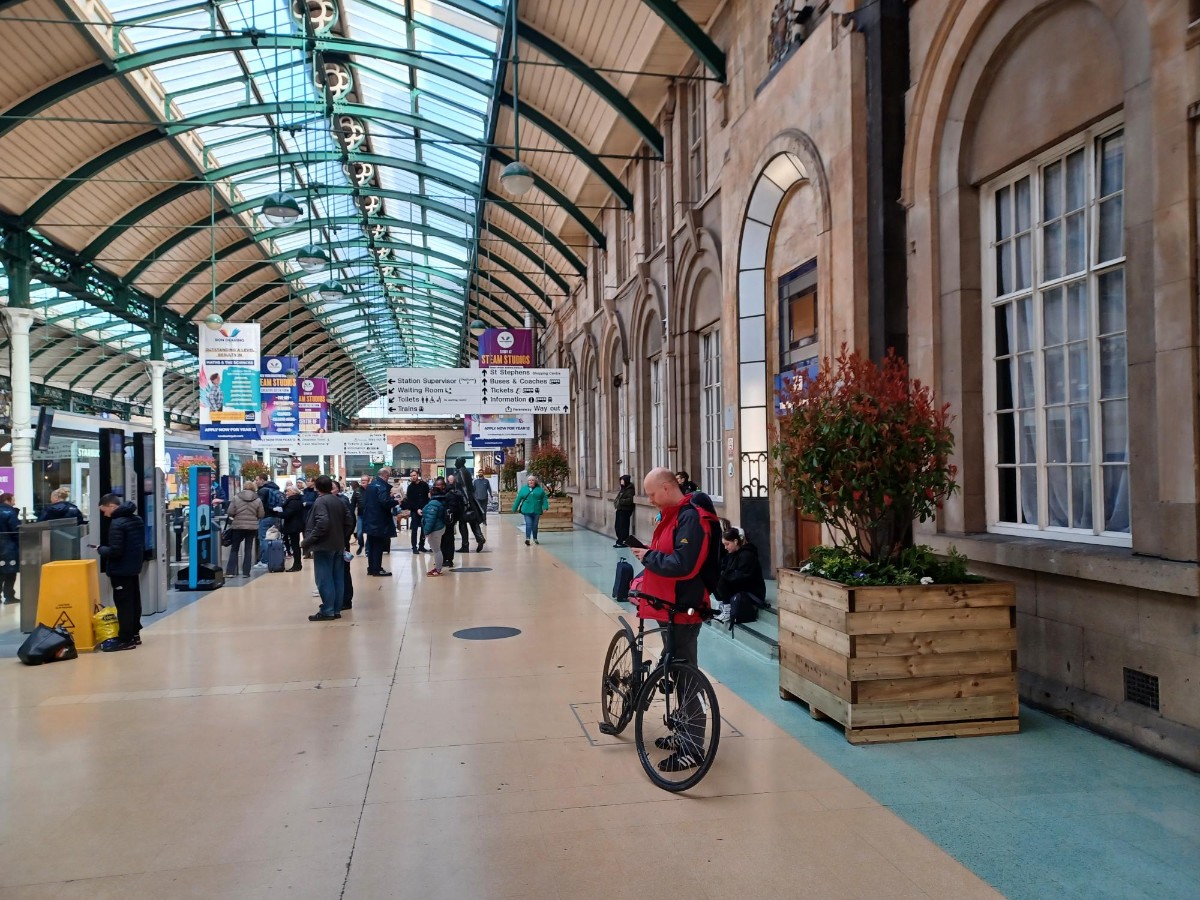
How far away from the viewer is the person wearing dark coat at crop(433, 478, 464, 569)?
46.6 feet

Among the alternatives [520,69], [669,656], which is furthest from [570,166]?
[669,656]

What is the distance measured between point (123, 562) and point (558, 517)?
49.9ft

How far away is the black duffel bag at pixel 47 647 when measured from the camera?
24.9 feet

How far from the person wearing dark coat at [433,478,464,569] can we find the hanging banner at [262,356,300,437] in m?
8.95

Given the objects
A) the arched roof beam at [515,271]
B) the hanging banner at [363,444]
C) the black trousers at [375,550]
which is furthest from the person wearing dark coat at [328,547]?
the hanging banner at [363,444]

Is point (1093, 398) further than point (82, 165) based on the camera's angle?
No

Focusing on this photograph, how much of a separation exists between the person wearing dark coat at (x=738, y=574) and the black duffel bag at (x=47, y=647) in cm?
621

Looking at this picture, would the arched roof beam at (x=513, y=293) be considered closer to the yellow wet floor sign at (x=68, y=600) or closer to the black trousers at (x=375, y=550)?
the black trousers at (x=375, y=550)

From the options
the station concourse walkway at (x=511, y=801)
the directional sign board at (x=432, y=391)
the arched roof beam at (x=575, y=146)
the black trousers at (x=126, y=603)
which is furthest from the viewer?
the arched roof beam at (x=575, y=146)

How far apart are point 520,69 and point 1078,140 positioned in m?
12.9

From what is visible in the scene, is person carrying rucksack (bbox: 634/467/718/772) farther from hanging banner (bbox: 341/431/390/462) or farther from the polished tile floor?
hanging banner (bbox: 341/431/390/462)

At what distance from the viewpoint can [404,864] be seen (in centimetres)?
356

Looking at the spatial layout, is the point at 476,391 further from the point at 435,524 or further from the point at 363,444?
the point at 363,444

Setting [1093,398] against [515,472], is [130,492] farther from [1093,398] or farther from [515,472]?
[515,472]
